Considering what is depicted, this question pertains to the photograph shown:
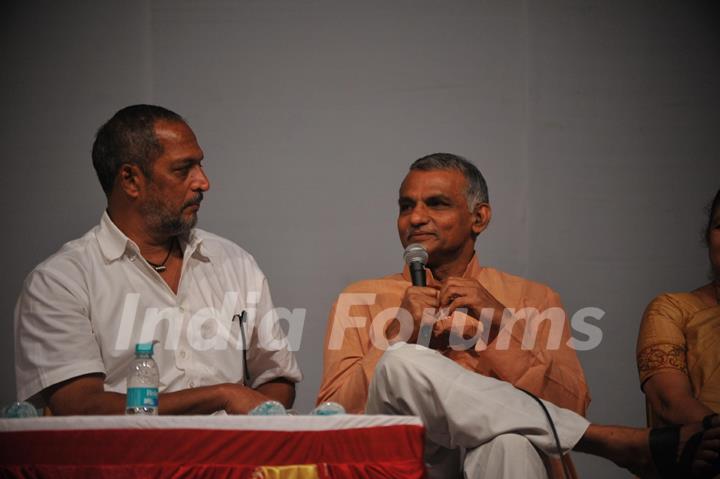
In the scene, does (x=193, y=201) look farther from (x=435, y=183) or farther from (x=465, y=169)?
(x=465, y=169)

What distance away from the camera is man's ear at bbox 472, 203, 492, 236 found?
9.94 ft

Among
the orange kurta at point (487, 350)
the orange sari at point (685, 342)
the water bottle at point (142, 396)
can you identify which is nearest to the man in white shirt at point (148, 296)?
the orange kurta at point (487, 350)

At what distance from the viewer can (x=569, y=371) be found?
272cm

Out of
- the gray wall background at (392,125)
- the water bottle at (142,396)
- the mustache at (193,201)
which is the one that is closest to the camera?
the water bottle at (142,396)

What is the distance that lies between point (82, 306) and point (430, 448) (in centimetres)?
108

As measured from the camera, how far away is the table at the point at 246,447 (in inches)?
70.1

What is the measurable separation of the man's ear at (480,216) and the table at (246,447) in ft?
4.35

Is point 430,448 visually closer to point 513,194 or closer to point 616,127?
point 513,194

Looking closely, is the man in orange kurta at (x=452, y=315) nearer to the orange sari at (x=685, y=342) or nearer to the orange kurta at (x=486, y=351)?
the orange kurta at (x=486, y=351)

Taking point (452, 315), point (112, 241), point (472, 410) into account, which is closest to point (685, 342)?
point (452, 315)

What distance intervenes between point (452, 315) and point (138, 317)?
3.02 ft

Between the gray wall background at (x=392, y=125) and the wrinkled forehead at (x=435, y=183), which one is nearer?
the wrinkled forehead at (x=435, y=183)

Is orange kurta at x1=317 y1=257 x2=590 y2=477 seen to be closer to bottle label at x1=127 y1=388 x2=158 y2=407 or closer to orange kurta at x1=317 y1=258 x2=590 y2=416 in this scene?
orange kurta at x1=317 y1=258 x2=590 y2=416

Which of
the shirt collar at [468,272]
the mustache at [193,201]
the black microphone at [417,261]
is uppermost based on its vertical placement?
the mustache at [193,201]
